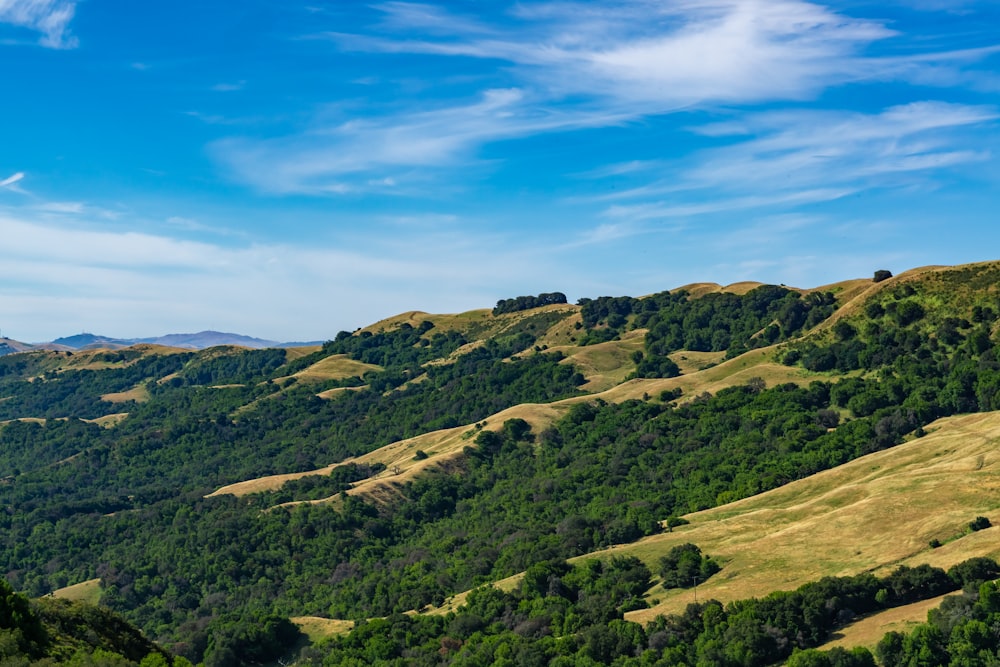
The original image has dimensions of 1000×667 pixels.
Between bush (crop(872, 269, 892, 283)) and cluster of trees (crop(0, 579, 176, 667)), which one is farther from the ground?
bush (crop(872, 269, 892, 283))

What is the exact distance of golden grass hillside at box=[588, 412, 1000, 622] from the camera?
70.6m

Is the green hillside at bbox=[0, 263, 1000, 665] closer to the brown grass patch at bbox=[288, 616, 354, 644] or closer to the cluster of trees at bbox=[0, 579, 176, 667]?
the brown grass patch at bbox=[288, 616, 354, 644]

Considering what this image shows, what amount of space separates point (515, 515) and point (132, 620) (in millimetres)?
50316

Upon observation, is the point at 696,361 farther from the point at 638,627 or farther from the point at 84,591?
the point at 638,627

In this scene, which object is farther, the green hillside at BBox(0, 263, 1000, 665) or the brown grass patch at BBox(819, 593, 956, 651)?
the green hillside at BBox(0, 263, 1000, 665)

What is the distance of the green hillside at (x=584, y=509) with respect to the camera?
75125 mm

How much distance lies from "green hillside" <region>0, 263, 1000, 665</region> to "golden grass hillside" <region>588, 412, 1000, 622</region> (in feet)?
1.03

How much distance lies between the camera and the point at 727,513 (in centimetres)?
9531

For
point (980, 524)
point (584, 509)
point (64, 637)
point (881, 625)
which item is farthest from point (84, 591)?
point (980, 524)

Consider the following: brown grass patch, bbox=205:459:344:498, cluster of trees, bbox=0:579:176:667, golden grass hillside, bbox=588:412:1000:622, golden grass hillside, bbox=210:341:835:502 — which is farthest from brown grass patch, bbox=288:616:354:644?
brown grass patch, bbox=205:459:344:498

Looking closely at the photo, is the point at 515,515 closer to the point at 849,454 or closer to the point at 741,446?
the point at 741,446

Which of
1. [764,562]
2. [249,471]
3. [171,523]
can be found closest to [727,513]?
[764,562]

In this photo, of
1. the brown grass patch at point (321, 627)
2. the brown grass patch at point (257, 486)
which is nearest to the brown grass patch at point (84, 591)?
the brown grass patch at point (257, 486)

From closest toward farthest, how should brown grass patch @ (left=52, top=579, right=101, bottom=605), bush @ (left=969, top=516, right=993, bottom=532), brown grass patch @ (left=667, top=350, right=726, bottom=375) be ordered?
bush @ (left=969, top=516, right=993, bottom=532)
brown grass patch @ (left=52, top=579, right=101, bottom=605)
brown grass patch @ (left=667, top=350, right=726, bottom=375)
